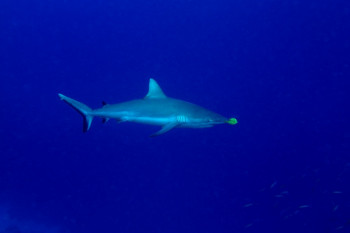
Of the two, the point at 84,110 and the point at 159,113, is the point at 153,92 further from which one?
the point at 84,110

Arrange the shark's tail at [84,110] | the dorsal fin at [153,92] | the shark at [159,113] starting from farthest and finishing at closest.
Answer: the dorsal fin at [153,92], the shark's tail at [84,110], the shark at [159,113]

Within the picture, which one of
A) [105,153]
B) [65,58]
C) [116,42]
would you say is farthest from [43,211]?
[116,42]

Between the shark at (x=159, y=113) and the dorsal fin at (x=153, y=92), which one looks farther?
the dorsal fin at (x=153, y=92)

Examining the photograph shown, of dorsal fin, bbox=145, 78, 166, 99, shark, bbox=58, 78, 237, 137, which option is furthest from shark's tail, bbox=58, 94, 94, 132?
dorsal fin, bbox=145, 78, 166, 99

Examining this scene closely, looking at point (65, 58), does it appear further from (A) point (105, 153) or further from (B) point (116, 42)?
(A) point (105, 153)

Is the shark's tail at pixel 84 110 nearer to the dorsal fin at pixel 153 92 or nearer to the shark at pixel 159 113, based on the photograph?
the shark at pixel 159 113

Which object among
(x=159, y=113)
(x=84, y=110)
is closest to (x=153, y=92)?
(x=159, y=113)

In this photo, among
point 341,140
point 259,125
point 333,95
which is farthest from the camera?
point 333,95

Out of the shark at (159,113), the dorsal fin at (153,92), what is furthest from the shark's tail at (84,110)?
the dorsal fin at (153,92)

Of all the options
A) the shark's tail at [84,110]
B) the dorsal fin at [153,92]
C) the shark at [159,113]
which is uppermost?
the dorsal fin at [153,92]

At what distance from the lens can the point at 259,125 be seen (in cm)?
A: 2562

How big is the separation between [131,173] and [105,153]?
7.71ft

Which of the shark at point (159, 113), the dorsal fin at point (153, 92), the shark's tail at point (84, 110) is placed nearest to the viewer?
the shark at point (159, 113)

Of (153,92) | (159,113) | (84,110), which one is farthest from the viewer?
(153,92)
